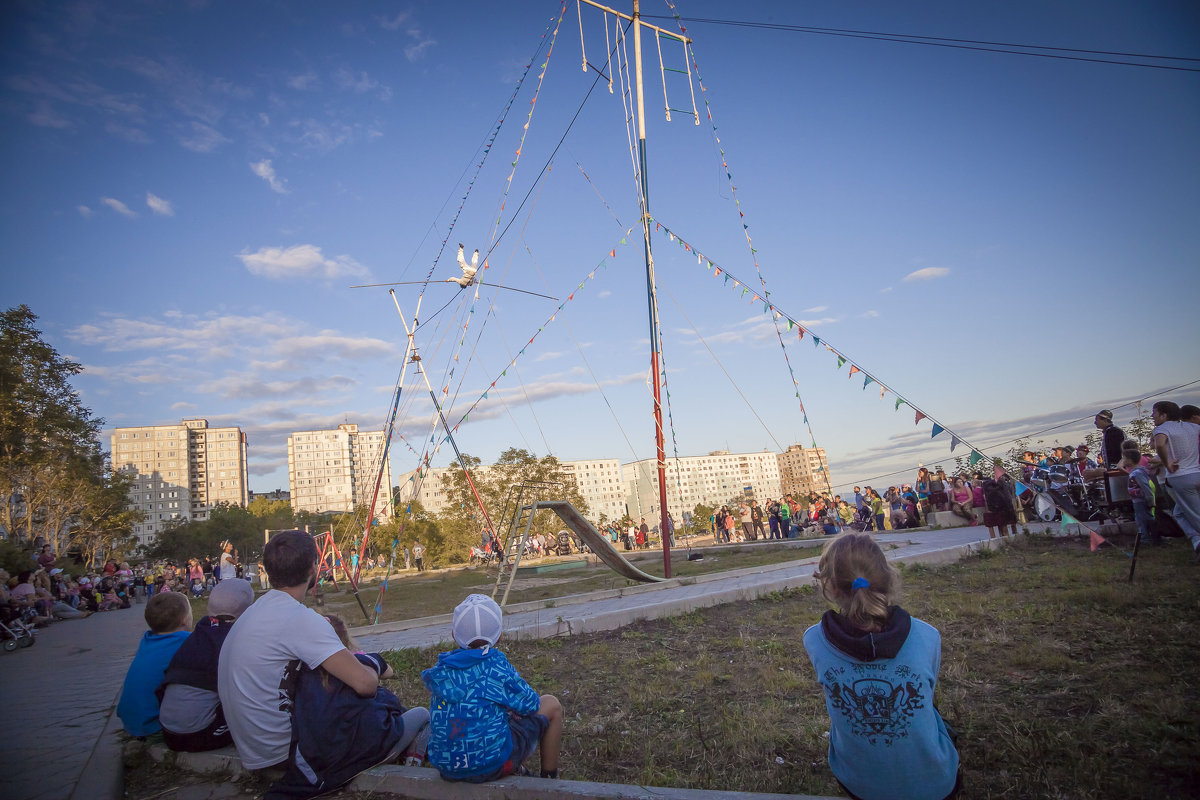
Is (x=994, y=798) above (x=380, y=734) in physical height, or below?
below

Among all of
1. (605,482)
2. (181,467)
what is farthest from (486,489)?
(181,467)

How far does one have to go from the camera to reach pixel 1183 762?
2467 mm

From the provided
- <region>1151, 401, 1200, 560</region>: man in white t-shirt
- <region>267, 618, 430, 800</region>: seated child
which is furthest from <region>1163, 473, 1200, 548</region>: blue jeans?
<region>267, 618, 430, 800</region>: seated child

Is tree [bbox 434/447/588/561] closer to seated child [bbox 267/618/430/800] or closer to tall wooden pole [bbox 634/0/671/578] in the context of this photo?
tall wooden pole [bbox 634/0/671/578]

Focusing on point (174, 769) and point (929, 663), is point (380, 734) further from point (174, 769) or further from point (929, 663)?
point (929, 663)

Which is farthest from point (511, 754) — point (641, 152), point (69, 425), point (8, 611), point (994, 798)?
point (69, 425)

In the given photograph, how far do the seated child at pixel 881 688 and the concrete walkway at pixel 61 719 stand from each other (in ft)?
11.9

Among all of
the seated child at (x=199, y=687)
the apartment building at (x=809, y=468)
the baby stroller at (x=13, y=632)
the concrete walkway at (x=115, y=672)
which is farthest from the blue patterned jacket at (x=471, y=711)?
the baby stroller at (x=13, y=632)

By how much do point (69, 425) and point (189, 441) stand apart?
142694mm

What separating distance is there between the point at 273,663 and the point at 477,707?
954mm

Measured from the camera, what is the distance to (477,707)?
8.91ft

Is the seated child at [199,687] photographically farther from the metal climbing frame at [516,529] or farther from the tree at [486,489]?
the tree at [486,489]

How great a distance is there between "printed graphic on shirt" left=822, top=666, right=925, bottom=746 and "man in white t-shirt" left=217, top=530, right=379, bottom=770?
203 centimetres

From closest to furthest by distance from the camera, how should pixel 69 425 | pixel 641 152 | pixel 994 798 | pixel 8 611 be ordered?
pixel 994 798 < pixel 641 152 < pixel 8 611 < pixel 69 425
